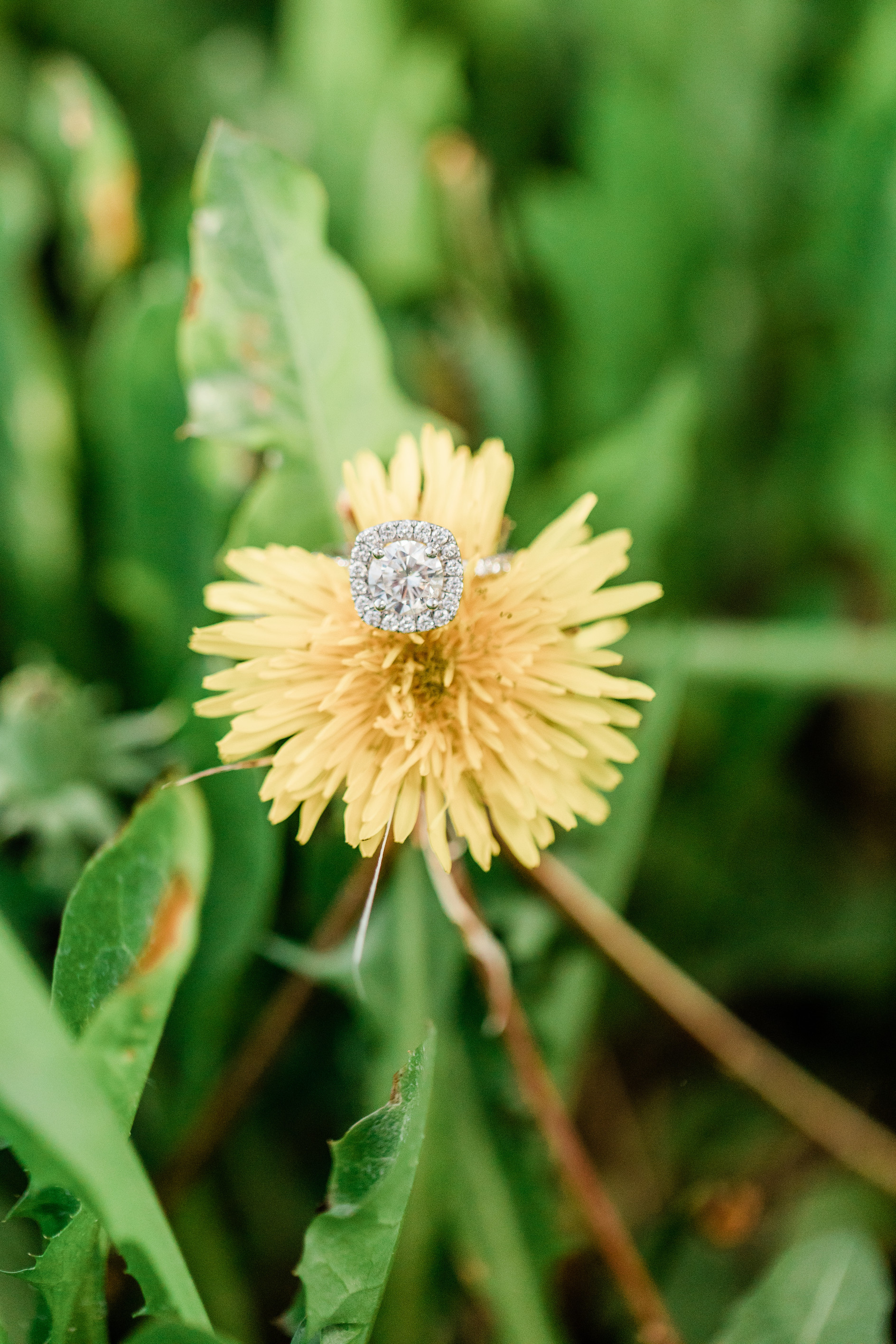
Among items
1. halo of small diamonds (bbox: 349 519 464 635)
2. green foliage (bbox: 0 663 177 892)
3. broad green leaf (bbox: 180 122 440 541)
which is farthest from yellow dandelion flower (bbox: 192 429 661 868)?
green foliage (bbox: 0 663 177 892)

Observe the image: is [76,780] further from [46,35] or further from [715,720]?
[46,35]

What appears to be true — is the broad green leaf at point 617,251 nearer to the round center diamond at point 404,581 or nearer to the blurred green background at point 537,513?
the blurred green background at point 537,513

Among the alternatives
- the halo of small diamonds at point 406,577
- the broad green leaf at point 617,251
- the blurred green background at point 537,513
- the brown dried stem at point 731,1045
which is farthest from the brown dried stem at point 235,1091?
the broad green leaf at point 617,251

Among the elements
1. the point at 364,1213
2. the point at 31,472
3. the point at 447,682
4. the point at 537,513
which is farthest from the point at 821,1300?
the point at 31,472

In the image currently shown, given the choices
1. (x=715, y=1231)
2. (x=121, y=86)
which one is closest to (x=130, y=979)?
(x=715, y=1231)

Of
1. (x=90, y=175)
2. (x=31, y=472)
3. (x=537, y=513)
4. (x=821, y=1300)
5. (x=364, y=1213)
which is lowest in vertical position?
(x=821, y=1300)

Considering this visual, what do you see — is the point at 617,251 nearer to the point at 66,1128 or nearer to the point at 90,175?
the point at 90,175
